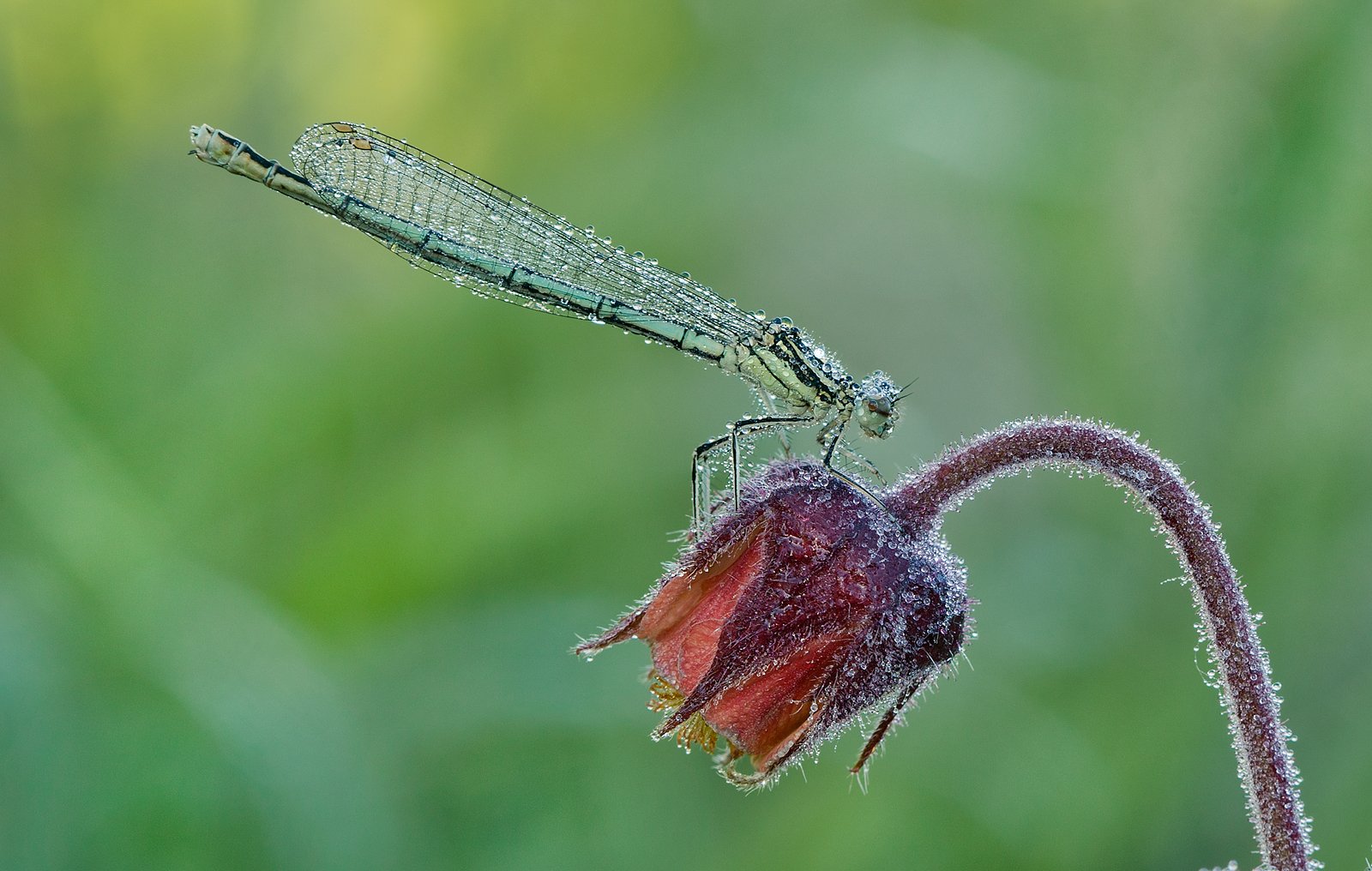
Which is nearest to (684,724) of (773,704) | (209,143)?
(773,704)

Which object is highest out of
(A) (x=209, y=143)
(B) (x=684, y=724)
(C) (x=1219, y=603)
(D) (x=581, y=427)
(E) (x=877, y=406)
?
(D) (x=581, y=427)

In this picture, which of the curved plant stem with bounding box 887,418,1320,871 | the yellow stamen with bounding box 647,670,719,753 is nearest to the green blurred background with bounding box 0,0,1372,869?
the yellow stamen with bounding box 647,670,719,753

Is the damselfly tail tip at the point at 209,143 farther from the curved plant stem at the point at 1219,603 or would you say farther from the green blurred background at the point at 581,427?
the curved plant stem at the point at 1219,603

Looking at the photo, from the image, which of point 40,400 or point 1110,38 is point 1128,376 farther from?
point 40,400

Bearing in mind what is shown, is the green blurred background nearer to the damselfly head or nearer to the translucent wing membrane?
the translucent wing membrane

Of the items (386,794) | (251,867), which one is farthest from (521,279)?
(251,867)

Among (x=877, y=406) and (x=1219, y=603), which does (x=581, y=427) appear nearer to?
(x=877, y=406)
